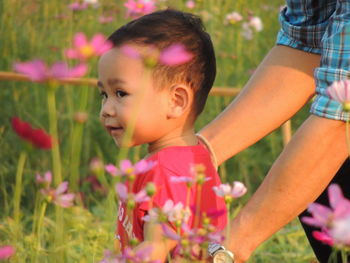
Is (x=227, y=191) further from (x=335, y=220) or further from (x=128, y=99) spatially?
(x=128, y=99)

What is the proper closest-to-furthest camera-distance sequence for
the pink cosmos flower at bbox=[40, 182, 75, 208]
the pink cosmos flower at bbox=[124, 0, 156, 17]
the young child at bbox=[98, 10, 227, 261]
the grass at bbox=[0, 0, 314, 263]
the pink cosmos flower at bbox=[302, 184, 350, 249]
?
the pink cosmos flower at bbox=[302, 184, 350, 249] → the pink cosmos flower at bbox=[40, 182, 75, 208] → the young child at bbox=[98, 10, 227, 261] → the pink cosmos flower at bbox=[124, 0, 156, 17] → the grass at bbox=[0, 0, 314, 263]

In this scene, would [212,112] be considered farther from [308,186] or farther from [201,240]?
[201,240]

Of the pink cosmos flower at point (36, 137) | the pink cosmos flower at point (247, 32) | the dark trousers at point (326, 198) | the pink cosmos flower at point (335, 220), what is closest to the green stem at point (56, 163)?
the pink cosmos flower at point (36, 137)

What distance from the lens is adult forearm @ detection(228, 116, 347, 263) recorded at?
1458mm

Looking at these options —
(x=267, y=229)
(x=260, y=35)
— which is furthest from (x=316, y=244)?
(x=260, y=35)

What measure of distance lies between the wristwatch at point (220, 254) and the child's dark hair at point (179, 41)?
313 millimetres

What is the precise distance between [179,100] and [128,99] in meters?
0.11

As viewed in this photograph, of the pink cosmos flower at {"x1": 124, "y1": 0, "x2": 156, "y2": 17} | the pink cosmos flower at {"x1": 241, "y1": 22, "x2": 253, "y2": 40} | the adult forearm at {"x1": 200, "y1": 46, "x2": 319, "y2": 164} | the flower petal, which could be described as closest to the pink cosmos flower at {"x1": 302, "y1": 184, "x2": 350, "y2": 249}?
the flower petal

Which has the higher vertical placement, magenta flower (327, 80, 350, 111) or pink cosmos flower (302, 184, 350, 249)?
magenta flower (327, 80, 350, 111)

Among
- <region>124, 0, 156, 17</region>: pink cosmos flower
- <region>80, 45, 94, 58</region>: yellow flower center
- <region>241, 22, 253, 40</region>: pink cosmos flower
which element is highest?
<region>80, 45, 94, 58</region>: yellow flower center

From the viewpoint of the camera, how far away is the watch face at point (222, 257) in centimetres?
144

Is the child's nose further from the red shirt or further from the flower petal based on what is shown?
the flower petal

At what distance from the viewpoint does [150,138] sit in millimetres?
1618

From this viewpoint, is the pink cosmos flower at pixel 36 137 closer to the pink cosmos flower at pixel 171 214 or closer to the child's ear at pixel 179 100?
the pink cosmos flower at pixel 171 214
